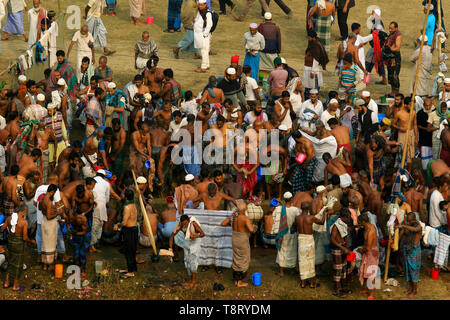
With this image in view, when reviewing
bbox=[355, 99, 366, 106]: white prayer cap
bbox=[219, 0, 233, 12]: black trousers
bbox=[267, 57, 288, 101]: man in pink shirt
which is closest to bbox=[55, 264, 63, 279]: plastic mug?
bbox=[267, 57, 288, 101]: man in pink shirt

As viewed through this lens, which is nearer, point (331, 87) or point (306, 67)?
point (306, 67)

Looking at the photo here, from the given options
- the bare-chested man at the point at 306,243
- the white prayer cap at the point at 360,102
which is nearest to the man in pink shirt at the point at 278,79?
the white prayer cap at the point at 360,102

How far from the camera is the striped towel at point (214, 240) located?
15.1m

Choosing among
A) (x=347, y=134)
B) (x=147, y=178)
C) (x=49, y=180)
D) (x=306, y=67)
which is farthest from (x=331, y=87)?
(x=49, y=180)

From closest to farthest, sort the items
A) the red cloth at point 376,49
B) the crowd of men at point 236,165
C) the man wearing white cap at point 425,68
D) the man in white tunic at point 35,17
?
the crowd of men at point 236,165 → the man wearing white cap at point 425,68 → the red cloth at point 376,49 → the man in white tunic at point 35,17

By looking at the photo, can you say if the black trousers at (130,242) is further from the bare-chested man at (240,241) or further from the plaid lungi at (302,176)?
the plaid lungi at (302,176)

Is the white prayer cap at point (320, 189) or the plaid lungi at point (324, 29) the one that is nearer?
the white prayer cap at point (320, 189)

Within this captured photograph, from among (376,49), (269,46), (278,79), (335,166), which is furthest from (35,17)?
(335,166)

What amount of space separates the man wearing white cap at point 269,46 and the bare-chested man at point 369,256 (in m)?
5.35

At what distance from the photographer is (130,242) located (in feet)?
48.7

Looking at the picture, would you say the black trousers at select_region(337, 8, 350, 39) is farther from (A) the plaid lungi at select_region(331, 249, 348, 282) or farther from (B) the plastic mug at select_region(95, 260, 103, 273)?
(B) the plastic mug at select_region(95, 260, 103, 273)

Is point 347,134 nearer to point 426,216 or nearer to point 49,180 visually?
point 426,216

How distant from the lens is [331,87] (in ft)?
67.2

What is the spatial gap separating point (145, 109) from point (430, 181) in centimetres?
497
